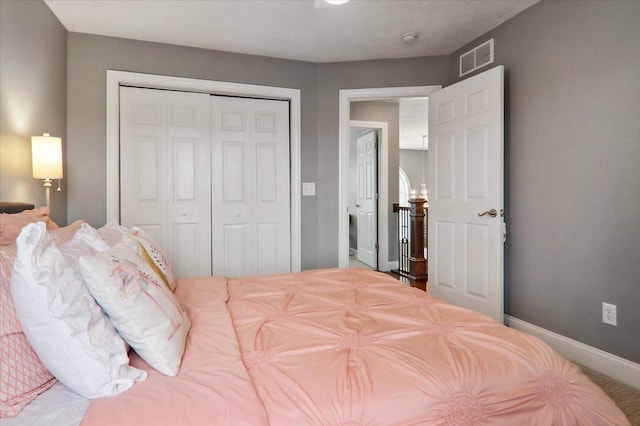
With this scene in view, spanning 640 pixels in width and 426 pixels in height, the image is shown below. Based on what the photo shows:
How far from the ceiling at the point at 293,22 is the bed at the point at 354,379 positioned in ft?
6.50

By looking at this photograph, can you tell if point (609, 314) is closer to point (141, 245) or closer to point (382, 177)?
point (141, 245)

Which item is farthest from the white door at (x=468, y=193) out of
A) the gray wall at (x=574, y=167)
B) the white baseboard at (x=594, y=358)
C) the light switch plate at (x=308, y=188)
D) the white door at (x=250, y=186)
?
the white door at (x=250, y=186)

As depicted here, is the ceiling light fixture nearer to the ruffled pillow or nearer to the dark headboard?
the dark headboard

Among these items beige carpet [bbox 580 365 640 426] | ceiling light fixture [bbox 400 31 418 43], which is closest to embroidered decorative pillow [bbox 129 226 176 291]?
beige carpet [bbox 580 365 640 426]

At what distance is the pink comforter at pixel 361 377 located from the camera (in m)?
0.82

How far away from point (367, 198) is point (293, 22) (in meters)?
3.35

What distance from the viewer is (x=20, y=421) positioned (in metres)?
0.74

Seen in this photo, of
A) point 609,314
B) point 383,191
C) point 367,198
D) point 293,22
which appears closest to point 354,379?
point 609,314

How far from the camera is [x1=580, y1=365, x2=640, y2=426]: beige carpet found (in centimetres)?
170

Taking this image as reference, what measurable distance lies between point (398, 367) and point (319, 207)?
8.75 ft

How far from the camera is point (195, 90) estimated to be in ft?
10.5

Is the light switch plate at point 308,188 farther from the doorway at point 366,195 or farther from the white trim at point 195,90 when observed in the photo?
the doorway at point 366,195

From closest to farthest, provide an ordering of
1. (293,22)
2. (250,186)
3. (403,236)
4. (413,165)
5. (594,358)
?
(594,358)
(293,22)
(250,186)
(403,236)
(413,165)

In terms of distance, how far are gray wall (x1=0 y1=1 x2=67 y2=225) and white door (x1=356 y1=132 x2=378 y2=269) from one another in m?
3.94
